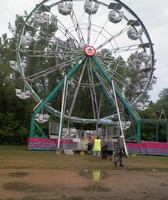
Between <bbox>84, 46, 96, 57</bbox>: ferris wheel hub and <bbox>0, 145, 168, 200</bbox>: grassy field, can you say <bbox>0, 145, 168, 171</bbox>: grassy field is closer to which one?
<bbox>0, 145, 168, 200</bbox>: grassy field

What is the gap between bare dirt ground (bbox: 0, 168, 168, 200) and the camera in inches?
371

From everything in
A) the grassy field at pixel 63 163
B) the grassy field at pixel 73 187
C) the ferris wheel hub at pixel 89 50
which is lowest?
the grassy field at pixel 73 187

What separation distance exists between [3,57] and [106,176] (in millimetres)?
37290

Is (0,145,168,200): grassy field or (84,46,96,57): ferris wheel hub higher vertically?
(84,46,96,57): ferris wheel hub

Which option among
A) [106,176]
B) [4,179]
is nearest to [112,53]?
[106,176]

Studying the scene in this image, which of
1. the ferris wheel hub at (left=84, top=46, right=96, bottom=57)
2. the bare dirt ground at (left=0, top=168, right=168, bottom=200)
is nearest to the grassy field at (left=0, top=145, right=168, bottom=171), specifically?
the bare dirt ground at (left=0, top=168, right=168, bottom=200)

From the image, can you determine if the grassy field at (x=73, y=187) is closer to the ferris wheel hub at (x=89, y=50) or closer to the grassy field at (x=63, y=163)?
the grassy field at (x=63, y=163)

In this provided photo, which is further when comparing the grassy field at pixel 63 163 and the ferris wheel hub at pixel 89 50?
the ferris wheel hub at pixel 89 50

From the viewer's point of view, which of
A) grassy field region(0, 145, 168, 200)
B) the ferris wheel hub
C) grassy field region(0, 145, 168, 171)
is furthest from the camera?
the ferris wheel hub

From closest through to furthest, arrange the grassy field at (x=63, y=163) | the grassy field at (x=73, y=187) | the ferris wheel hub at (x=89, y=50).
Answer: the grassy field at (x=73, y=187) < the grassy field at (x=63, y=163) < the ferris wheel hub at (x=89, y=50)

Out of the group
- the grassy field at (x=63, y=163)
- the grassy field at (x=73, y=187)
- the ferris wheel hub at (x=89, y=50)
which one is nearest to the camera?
the grassy field at (x=73, y=187)

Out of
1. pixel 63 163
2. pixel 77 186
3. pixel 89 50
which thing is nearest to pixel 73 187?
pixel 77 186

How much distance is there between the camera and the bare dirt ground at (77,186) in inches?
371

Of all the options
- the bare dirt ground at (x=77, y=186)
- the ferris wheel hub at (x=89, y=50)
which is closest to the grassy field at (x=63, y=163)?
the bare dirt ground at (x=77, y=186)
